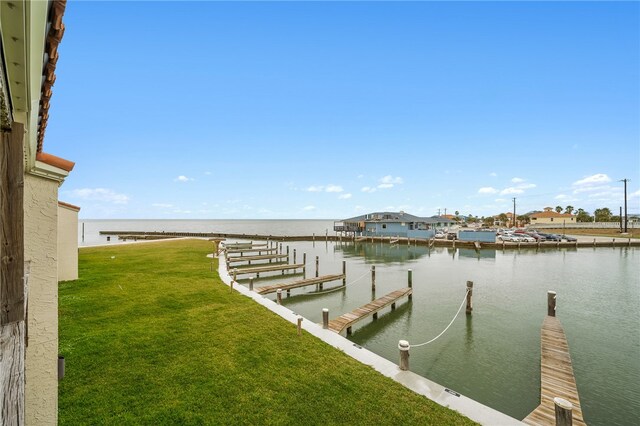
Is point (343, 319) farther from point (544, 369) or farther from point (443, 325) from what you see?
point (544, 369)

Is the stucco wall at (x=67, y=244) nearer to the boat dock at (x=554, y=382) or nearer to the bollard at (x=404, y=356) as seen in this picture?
the bollard at (x=404, y=356)

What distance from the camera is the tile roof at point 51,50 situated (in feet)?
6.70

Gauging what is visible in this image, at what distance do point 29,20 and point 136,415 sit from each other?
6774 mm

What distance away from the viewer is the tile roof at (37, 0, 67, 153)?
2.04 meters

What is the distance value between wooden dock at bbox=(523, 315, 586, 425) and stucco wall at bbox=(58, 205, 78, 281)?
20.7 meters

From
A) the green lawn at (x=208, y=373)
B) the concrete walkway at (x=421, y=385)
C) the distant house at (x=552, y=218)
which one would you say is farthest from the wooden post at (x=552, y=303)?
the distant house at (x=552, y=218)

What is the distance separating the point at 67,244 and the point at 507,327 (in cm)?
2367

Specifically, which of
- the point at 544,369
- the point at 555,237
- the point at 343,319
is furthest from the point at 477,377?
the point at 555,237

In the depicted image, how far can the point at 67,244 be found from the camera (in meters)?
15.4

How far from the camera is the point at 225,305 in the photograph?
41.2 feet

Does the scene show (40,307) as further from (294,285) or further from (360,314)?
(294,285)

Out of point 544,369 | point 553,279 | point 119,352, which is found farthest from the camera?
point 553,279

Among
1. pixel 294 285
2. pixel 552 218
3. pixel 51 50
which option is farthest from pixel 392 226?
pixel 552 218

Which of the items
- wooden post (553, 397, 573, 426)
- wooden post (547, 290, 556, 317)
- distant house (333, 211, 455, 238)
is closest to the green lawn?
wooden post (553, 397, 573, 426)
